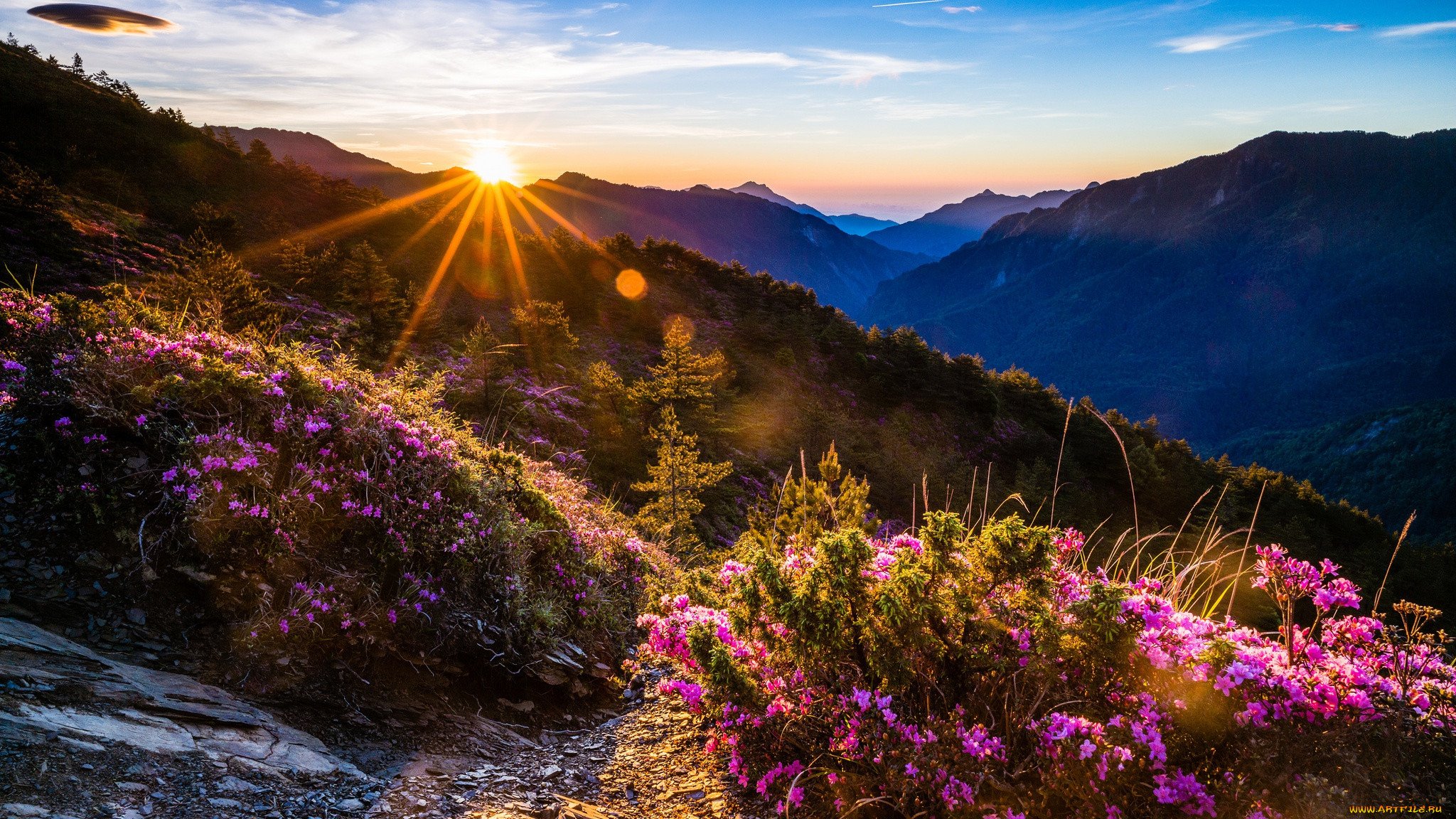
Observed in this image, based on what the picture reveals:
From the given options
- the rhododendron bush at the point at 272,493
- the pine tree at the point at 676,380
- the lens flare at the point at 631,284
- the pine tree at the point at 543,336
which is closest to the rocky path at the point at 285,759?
the rhododendron bush at the point at 272,493

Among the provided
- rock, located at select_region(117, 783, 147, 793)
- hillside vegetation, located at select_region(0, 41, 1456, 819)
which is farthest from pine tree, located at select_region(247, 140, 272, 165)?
rock, located at select_region(117, 783, 147, 793)

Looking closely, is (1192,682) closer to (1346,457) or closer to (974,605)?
(974,605)

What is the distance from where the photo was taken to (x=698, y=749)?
162 inches

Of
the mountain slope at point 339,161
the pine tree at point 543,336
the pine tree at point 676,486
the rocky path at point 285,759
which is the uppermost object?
the mountain slope at point 339,161

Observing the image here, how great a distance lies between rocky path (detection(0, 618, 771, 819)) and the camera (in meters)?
2.49

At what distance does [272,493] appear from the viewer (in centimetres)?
415

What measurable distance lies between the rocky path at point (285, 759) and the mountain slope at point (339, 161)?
148 m

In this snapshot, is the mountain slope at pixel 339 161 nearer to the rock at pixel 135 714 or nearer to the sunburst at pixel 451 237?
the sunburst at pixel 451 237

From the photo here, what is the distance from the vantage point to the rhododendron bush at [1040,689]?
7.78ft

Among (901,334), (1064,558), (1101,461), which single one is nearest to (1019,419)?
(1101,461)

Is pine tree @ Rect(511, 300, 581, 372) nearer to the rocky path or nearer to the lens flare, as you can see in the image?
the lens flare

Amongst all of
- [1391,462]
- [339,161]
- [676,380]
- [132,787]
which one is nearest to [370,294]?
[676,380]

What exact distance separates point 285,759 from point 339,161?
215583mm

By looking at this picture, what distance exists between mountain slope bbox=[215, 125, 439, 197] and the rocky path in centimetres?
14837
